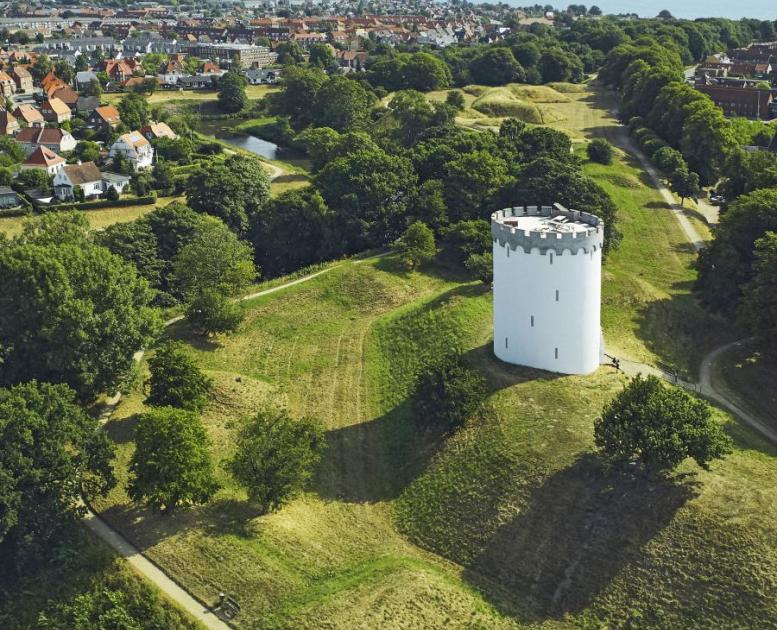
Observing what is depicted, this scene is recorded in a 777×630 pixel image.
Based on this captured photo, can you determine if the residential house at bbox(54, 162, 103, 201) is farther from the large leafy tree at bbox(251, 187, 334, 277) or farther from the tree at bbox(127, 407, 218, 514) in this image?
the tree at bbox(127, 407, 218, 514)

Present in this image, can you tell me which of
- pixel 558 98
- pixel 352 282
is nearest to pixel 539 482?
pixel 352 282

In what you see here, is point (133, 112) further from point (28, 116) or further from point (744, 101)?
point (744, 101)

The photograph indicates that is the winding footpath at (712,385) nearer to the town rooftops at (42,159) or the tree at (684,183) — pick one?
the tree at (684,183)

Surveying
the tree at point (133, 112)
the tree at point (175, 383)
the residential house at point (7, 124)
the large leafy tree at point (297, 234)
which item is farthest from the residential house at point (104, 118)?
the tree at point (175, 383)

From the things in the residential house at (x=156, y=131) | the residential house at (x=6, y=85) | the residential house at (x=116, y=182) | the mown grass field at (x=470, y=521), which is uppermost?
the residential house at (x=6, y=85)

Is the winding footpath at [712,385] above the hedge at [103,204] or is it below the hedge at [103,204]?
below

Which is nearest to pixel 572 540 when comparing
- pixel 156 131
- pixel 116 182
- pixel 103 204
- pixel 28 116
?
pixel 103 204
